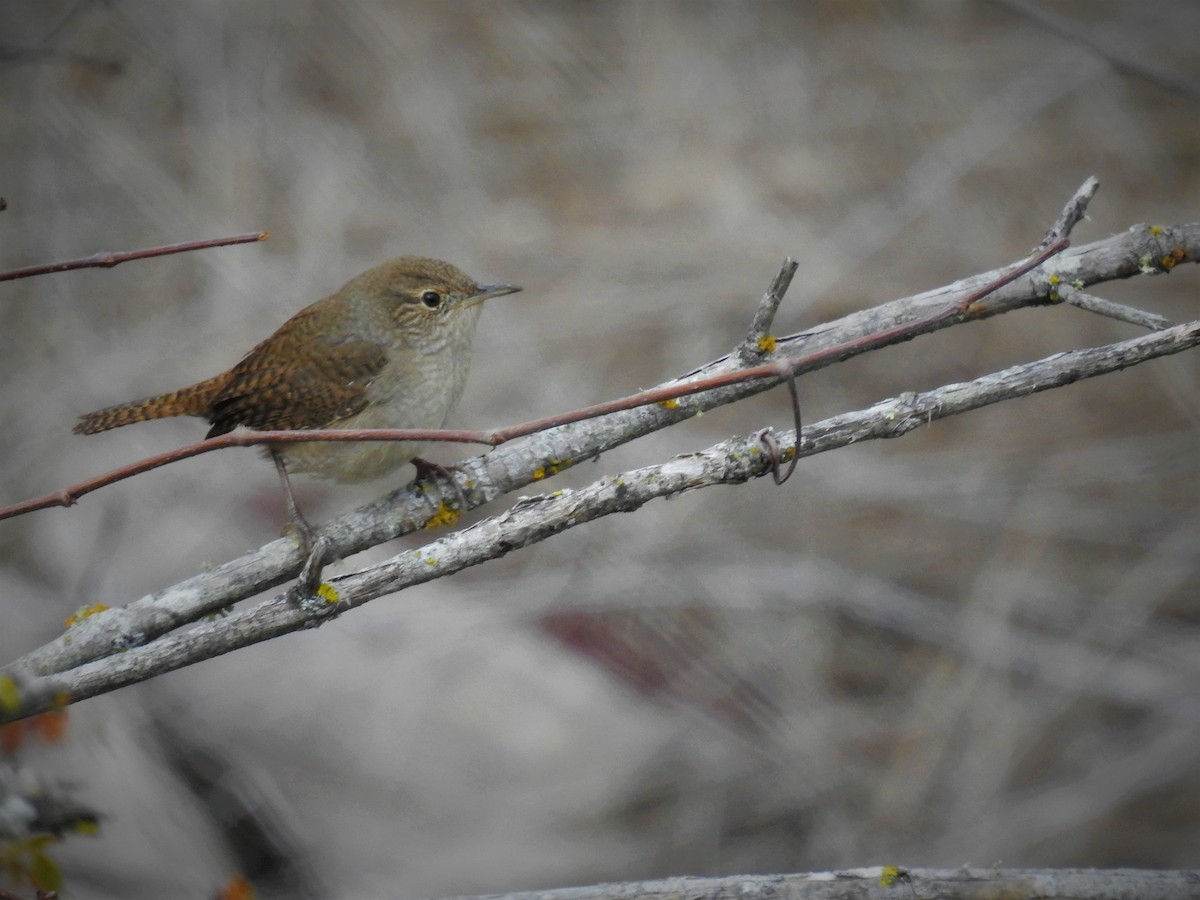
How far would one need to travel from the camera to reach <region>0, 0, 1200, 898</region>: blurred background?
147 inches

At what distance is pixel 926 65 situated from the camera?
5.00 metres

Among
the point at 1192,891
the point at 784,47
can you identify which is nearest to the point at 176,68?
the point at 784,47

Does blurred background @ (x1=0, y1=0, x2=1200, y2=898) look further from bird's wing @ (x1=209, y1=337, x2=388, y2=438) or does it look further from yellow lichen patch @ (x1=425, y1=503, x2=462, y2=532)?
yellow lichen patch @ (x1=425, y1=503, x2=462, y2=532)

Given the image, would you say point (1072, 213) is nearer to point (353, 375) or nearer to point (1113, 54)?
point (353, 375)

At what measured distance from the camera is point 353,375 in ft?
9.04

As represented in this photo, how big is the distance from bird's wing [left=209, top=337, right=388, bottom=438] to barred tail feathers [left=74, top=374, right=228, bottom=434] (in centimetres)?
3

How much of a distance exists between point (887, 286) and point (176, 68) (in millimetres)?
3274

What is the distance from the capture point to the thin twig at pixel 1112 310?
84.2 inches

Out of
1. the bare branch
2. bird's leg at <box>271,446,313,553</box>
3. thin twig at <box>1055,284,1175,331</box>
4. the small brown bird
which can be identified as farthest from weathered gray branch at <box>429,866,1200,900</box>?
the small brown bird

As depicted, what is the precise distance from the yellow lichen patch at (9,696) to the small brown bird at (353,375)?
49.2 inches

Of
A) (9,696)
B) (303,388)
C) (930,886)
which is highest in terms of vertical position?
(303,388)

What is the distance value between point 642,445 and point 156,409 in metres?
2.25

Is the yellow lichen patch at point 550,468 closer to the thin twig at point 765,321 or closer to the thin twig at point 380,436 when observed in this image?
the thin twig at point 765,321

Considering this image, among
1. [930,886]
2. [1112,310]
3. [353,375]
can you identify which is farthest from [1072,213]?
[353,375]
